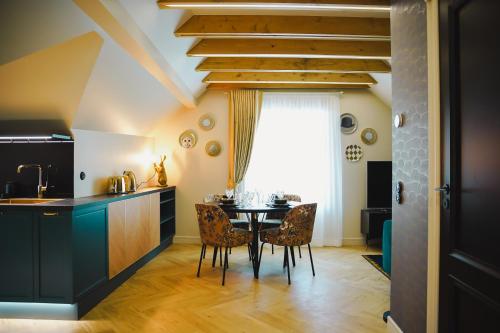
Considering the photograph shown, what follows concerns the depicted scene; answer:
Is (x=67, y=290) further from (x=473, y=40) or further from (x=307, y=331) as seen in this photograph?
(x=473, y=40)

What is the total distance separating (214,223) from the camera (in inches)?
132

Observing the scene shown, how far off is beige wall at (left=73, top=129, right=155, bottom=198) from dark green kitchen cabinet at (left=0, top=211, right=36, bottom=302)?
0.67 metres

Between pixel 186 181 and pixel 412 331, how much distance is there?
12.6 feet

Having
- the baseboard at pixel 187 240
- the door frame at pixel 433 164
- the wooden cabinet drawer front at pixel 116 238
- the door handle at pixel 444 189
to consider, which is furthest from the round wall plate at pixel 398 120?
the baseboard at pixel 187 240

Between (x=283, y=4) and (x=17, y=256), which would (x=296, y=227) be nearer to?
(x=283, y=4)

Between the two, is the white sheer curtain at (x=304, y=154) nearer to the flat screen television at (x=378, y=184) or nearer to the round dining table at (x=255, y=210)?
the flat screen television at (x=378, y=184)

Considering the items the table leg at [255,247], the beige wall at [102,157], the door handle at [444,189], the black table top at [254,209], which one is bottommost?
the table leg at [255,247]

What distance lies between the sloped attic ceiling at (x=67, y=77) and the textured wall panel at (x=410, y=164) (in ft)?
6.96

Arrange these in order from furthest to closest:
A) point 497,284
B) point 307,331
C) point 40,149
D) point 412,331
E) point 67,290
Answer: point 40,149
point 67,290
point 307,331
point 412,331
point 497,284

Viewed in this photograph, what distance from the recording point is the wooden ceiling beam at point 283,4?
2.42 meters

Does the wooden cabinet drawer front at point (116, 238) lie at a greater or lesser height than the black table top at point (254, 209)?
lesser

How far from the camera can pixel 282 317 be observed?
8.57ft

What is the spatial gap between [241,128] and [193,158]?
3.02 feet

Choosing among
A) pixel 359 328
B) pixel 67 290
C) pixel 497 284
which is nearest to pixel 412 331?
pixel 359 328
